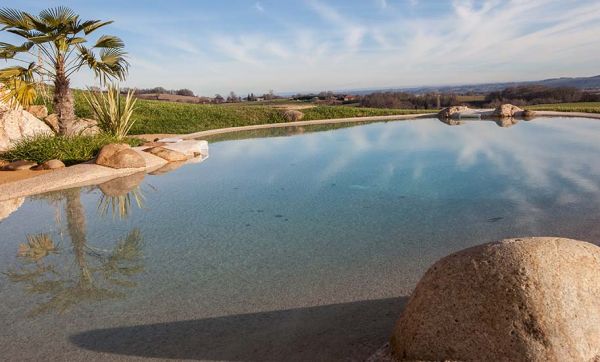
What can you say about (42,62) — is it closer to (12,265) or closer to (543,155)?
(12,265)

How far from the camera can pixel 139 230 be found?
22.6ft

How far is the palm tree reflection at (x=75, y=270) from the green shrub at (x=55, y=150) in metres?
6.61

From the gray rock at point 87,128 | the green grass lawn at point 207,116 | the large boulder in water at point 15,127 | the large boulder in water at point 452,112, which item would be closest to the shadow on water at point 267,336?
the large boulder in water at point 15,127

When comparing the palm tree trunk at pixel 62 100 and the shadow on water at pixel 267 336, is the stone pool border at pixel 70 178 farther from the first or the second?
the shadow on water at pixel 267 336

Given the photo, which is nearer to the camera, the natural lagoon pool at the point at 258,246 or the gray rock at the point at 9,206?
the natural lagoon pool at the point at 258,246

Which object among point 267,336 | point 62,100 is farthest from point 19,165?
point 267,336

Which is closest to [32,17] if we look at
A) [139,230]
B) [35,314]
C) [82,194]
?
[82,194]

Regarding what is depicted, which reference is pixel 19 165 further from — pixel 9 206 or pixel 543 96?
pixel 543 96

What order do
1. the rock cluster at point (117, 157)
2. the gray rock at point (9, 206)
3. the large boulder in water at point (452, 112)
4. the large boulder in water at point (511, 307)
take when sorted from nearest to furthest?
the large boulder in water at point (511, 307) < the gray rock at point (9, 206) < the rock cluster at point (117, 157) < the large boulder in water at point (452, 112)

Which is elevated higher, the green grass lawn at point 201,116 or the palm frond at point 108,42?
the palm frond at point 108,42

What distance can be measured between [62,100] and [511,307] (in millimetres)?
13960

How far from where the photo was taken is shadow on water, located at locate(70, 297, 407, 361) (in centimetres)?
348

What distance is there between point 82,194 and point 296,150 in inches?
303

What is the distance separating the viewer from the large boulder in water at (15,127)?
45.3 feet
